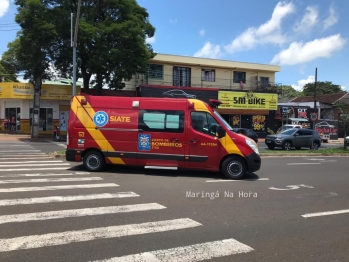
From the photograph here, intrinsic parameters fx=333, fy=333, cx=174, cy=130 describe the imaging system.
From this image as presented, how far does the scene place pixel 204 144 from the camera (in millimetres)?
10086

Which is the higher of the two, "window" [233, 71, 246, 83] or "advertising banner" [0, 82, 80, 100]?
"window" [233, 71, 246, 83]

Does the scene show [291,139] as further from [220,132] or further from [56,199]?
[56,199]

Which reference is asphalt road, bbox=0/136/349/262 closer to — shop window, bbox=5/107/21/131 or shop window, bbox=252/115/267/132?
shop window, bbox=5/107/21/131

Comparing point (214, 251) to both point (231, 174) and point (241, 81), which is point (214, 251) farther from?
point (241, 81)

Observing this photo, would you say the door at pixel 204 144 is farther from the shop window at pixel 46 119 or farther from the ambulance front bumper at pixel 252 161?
the shop window at pixel 46 119

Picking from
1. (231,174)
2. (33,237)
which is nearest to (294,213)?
(231,174)

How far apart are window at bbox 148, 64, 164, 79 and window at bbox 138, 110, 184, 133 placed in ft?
81.9

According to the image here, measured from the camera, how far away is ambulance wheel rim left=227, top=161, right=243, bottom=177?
10.1m

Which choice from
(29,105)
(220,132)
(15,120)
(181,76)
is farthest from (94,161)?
(181,76)

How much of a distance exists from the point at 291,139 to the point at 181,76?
15680 millimetres

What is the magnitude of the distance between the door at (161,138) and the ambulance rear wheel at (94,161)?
1239mm

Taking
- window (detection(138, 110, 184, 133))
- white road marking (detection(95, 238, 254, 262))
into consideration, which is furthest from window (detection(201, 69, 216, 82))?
white road marking (detection(95, 238, 254, 262))

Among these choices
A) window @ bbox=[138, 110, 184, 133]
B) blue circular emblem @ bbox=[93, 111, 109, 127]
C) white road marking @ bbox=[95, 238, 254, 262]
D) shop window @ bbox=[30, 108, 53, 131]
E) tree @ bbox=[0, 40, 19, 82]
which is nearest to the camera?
white road marking @ bbox=[95, 238, 254, 262]

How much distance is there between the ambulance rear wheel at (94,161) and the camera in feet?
34.9
